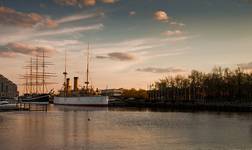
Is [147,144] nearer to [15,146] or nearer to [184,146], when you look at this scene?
[184,146]

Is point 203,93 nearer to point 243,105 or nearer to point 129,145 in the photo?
point 243,105

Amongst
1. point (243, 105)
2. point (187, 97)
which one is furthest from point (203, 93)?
point (243, 105)

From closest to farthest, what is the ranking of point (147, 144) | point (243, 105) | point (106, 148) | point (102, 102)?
point (106, 148) → point (147, 144) → point (243, 105) → point (102, 102)

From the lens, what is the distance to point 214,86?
143500 mm

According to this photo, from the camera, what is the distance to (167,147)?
34.2m

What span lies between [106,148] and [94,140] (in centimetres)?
578

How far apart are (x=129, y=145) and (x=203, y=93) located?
12774 cm

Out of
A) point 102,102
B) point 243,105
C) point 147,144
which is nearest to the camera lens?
point 147,144

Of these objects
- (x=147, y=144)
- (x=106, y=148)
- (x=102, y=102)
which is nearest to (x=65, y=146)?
(x=106, y=148)

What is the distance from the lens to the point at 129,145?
3500 centimetres

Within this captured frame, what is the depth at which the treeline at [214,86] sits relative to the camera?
445ft

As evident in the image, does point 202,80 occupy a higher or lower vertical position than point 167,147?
higher

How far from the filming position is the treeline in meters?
136

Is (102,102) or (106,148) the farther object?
(102,102)
